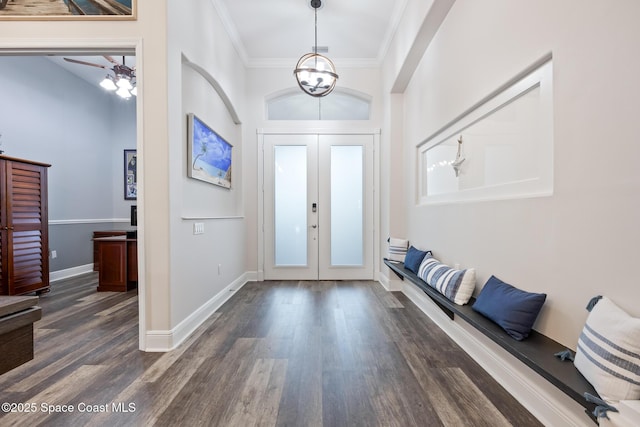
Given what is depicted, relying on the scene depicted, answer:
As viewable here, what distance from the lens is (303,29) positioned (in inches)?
161

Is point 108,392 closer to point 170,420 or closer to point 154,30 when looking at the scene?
point 170,420

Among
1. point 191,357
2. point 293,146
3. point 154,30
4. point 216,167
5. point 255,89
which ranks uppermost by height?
point 255,89

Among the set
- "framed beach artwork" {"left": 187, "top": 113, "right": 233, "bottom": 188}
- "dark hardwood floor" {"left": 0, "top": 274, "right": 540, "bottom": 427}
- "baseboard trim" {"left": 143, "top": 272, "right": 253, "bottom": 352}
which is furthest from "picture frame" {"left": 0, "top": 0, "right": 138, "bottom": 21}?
"dark hardwood floor" {"left": 0, "top": 274, "right": 540, "bottom": 427}

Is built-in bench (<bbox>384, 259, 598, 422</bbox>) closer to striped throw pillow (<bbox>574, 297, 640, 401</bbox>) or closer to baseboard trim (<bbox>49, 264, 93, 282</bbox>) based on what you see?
striped throw pillow (<bbox>574, 297, 640, 401</bbox>)

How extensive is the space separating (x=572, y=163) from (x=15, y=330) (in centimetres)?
205

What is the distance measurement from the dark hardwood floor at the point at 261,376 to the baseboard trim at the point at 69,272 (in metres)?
2.06

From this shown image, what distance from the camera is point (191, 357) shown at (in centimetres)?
232

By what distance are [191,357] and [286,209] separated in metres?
2.97

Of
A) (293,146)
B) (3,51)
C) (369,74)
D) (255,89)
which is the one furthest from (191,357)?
(369,74)

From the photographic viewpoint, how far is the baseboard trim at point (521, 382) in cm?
146

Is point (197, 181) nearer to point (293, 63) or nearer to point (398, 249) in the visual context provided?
point (398, 249)

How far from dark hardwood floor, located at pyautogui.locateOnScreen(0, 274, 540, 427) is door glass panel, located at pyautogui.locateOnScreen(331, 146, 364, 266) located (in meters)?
1.79

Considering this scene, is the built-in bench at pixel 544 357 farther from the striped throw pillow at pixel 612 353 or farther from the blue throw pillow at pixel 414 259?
the blue throw pillow at pixel 414 259

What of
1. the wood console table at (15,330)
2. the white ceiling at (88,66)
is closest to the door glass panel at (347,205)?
the white ceiling at (88,66)
